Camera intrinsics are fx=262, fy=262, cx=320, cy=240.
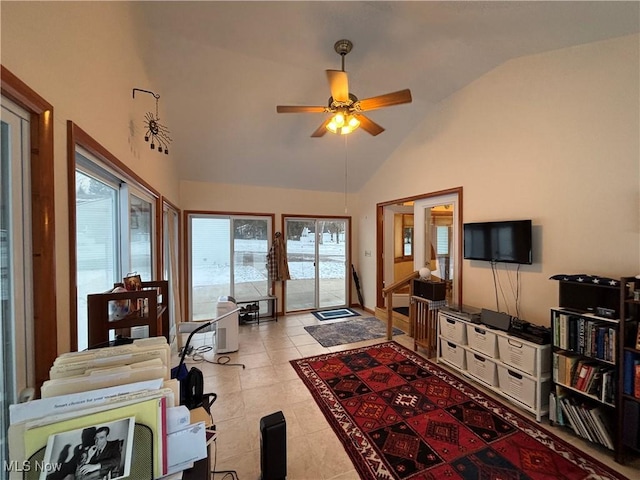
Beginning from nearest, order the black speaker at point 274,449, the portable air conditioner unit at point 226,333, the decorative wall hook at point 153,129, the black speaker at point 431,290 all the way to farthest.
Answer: the black speaker at point 274,449, the decorative wall hook at point 153,129, the black speaker at point 431,290, the portable air conditioner unit at point 226,333

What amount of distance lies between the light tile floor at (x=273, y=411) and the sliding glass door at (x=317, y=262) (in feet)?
5.24

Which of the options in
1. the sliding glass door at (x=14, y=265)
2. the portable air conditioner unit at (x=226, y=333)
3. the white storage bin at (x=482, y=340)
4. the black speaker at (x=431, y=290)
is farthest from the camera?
the portable air conditioner unit at (x=226, y=333)

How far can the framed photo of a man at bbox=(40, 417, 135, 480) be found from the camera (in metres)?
0.64

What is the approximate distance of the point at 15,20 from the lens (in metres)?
0.90

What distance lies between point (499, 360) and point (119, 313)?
2998 mm

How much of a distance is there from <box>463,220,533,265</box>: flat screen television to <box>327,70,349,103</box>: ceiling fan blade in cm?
200

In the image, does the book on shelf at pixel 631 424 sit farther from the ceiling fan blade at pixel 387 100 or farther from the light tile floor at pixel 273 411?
the ceiling fan blade at pixel 387 100

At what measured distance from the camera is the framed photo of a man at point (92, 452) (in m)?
0.64

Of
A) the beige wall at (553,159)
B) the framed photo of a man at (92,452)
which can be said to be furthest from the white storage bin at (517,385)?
the framed photo of a man at (92,452)

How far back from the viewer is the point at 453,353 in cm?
285

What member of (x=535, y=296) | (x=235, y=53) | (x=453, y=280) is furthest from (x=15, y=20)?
(x=453, y=280)

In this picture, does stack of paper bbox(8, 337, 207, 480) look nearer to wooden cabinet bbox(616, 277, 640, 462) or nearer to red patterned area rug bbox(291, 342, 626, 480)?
red patterned area rug bbox(291, 342, 626, 480)

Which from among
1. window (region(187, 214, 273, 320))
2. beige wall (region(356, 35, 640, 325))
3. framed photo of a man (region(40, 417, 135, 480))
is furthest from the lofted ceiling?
framed photo of a man (region(40, 417, 135, 480))

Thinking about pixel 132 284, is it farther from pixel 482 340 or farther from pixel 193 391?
pixel 482 340
